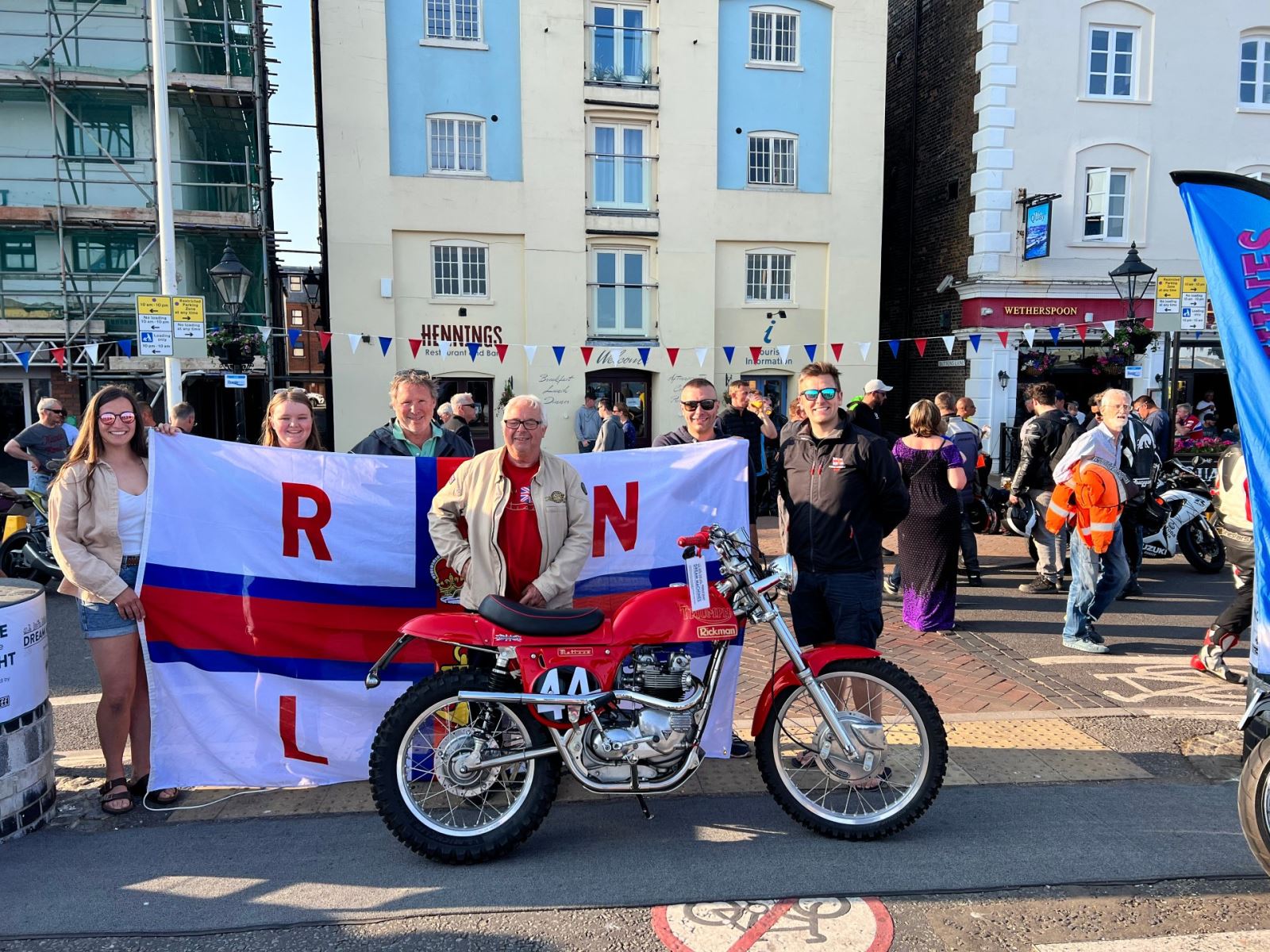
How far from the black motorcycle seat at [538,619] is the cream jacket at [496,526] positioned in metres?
0.24

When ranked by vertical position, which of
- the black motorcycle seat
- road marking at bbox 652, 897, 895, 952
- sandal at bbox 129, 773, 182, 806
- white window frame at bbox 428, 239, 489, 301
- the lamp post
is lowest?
road marking at bbox 652, 897, 895, 952

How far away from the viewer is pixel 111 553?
161 inches

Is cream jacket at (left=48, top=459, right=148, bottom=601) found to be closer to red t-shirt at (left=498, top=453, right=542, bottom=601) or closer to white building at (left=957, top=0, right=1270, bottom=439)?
red t-shirt at (left=498, top=453, right=542, bottom=601)

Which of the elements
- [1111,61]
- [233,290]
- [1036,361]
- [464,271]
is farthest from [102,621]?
[1111,61]

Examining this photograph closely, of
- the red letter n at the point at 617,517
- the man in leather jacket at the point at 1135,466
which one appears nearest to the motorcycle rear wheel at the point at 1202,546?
the man in leather jacket at the point at 1135,466

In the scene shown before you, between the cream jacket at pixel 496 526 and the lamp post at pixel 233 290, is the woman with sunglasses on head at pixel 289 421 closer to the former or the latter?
the cream jacket at pixel 496 526

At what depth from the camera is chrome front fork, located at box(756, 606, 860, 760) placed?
3.80 meters

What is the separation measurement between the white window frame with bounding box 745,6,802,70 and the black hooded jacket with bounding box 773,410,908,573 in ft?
57.3

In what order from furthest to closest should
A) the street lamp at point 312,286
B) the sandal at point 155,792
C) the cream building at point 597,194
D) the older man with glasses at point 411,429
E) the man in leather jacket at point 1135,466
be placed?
1. the street lamp at point 312,286
2. the cream building at point 597,194
3. the man in leather jacket at point 1135,466
4. the older man with glasses at point 411,429
5. the sandal at point 155,792

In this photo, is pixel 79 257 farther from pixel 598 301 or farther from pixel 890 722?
pixel 890 722

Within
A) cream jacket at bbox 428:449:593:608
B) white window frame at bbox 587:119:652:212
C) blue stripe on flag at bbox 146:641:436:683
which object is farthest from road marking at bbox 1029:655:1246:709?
white window frame at bbox 587:119:652:212

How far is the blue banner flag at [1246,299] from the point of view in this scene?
363cm

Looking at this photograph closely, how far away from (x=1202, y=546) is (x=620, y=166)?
1367 centimetres

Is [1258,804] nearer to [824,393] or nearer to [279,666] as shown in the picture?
[824,393]
